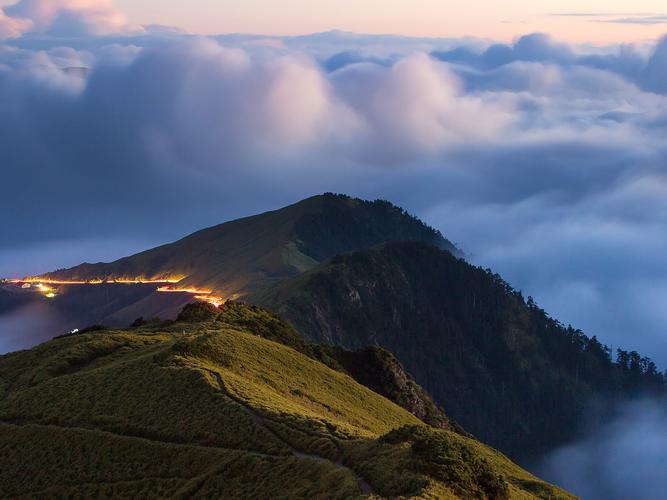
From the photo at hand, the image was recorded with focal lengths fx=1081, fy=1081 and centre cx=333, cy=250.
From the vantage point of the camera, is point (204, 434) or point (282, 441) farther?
point (204, 434)

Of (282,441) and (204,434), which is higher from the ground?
(204,434)

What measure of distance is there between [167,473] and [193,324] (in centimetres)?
5498

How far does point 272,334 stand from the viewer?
4958 inches

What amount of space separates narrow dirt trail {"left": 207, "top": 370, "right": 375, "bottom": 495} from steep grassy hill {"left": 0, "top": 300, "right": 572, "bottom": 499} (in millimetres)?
102

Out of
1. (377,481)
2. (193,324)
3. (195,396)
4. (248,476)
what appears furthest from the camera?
(193,324)

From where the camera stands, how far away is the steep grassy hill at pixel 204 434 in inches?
2392

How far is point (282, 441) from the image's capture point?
6794 cm

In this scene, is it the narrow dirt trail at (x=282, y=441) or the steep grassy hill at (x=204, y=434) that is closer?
the narrow dirt trail at (x=282, y=441)

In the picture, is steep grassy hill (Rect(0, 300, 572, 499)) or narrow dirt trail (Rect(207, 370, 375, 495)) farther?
steep grassy hill (Rect(0, 300, 572, 499))

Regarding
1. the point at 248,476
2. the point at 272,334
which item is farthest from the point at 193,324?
the point at 248,476

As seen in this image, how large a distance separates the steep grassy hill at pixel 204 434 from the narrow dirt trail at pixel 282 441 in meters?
0.10

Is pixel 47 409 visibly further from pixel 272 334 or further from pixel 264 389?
pixel 272 334

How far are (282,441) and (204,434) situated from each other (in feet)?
19.3

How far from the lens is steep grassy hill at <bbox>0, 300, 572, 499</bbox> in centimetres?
6075
